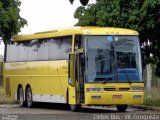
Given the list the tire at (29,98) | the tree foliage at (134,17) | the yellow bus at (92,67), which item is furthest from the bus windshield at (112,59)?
the tire at (29,98)

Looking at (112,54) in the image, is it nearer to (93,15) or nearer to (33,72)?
(33,72)

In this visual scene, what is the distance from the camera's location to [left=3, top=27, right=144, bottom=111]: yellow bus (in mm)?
21625

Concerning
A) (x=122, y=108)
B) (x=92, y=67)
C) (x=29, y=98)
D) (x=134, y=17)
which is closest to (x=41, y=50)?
(x=29, y=98)

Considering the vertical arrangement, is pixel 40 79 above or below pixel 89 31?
below

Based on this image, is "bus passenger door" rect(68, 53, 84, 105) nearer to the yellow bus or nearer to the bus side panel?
the yellow bus

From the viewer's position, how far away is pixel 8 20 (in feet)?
97.6

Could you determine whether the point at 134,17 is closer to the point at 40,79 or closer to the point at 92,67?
the point at 40,79

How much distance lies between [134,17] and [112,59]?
18.2 feet

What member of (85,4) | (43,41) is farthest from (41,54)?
(85,4)

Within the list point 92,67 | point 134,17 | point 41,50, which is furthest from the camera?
point 134,17

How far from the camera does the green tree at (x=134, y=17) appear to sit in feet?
87.2

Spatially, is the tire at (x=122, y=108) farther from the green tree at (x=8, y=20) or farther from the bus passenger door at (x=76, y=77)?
the green tree at (x=8, y=20)

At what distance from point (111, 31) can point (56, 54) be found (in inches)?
111

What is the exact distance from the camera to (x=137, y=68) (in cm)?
2225
